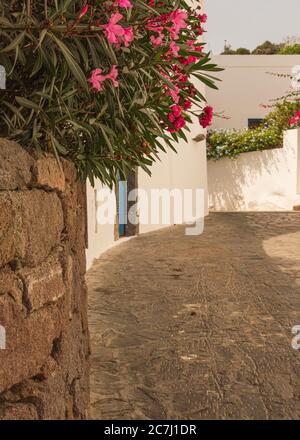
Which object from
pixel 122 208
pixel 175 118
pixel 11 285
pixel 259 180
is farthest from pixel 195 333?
pixel 259 180

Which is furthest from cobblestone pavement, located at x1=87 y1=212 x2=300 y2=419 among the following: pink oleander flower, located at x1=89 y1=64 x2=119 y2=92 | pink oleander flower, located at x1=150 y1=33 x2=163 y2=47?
pink oleander flower, located at x1=150 y1=33 x2=163 y2=47

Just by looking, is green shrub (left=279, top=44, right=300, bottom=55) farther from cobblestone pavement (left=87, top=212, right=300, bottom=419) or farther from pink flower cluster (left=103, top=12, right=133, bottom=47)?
pink flower cluster (left=103, top=12, right=133, bottom=47)

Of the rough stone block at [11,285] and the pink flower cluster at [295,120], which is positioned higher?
the pink flower cluster at [295,120]

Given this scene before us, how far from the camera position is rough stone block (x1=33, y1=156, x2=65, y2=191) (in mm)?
2230

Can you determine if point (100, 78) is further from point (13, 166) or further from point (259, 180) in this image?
point (259, 180)

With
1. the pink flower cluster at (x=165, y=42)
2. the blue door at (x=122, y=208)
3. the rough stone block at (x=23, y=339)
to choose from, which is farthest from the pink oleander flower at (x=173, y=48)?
the blue door at (x=122, y=208)

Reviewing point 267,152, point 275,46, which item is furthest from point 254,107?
point 275,46

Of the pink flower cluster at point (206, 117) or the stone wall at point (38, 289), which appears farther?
the pink flower cluster at point (206, 117)

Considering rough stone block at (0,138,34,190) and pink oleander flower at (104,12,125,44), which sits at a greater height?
pink oleander flower at (104,12,125,44)

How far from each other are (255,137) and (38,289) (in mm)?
15512

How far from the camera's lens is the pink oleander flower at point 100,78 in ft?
7.30

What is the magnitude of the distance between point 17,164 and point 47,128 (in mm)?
336

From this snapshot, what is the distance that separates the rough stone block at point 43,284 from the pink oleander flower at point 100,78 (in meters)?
0.71

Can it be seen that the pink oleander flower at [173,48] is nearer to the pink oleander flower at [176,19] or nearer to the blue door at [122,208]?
the pink oleander flower at [176,19]
